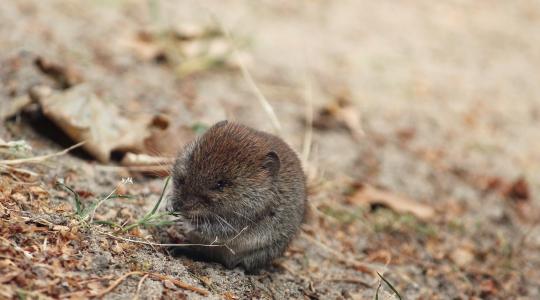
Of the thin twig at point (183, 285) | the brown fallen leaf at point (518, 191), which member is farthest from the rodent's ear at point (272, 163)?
the brown fallen leaf at point (518, 191)

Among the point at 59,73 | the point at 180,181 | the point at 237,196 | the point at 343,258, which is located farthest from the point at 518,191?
the point at 59,73

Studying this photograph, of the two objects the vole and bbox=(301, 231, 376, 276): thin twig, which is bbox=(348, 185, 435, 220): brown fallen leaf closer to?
bbox=(301, 231, 376, 276): thin twig

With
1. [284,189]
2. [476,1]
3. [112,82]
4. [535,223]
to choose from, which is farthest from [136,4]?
[476,1]

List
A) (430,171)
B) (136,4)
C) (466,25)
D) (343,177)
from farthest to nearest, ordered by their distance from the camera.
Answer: (466,25) < (136,4) < (430,171) < (343,177)

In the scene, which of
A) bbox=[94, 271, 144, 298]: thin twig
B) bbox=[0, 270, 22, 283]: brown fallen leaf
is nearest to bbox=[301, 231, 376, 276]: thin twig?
bbox=[94, 271, 144, 298]: thin twig

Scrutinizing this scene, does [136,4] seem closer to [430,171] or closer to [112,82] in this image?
[112,82]

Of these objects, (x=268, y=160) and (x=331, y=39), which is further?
(x=331, y=39)

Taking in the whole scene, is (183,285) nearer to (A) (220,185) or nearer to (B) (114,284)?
(B) (114,284)

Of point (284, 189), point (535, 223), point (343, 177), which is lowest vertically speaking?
point (535, 223)
